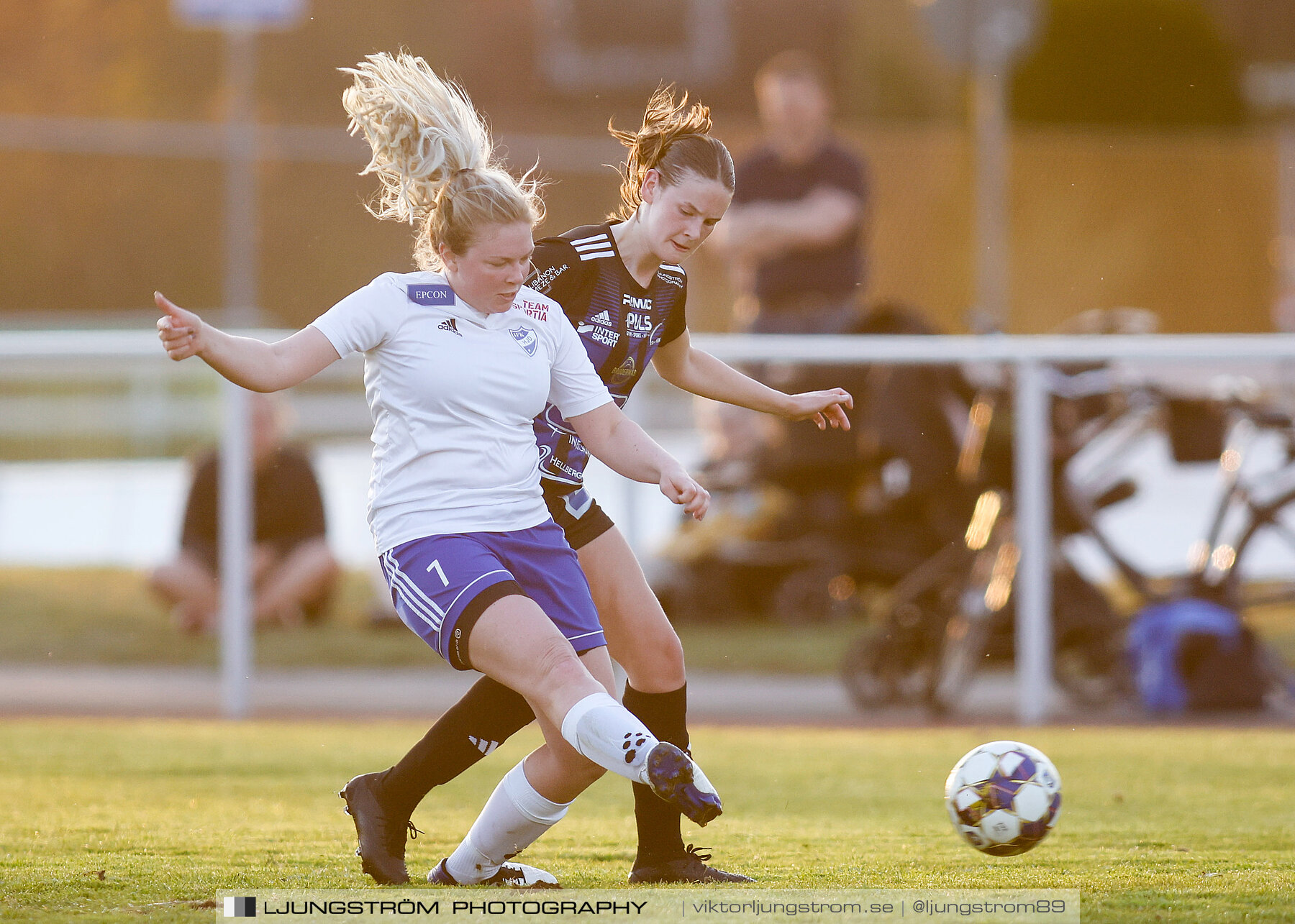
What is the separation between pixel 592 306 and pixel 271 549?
186 inches

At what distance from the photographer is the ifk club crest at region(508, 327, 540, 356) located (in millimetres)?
3379

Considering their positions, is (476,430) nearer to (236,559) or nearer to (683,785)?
(683,785)

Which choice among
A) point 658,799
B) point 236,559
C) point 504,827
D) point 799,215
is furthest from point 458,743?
point 799,215

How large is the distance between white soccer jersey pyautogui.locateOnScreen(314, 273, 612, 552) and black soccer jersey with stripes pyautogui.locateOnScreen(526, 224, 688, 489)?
23cm

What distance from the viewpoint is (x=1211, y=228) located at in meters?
13.5

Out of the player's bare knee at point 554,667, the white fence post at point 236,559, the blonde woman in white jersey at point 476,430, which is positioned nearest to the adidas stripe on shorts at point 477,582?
the blonde woman in white jersey at point 476,430

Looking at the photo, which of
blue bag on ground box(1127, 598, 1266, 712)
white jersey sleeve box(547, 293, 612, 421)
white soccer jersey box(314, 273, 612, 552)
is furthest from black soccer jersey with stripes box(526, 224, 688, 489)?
blue bag on ground box(1127, 598, 1266, 712)

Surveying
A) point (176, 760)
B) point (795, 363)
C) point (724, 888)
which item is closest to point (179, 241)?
point (795, 363)

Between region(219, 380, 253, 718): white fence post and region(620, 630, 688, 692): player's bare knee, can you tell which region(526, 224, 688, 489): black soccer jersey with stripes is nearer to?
region(620, 630, 688, 692): player's bare knee

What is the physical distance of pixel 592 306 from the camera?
3.64 m

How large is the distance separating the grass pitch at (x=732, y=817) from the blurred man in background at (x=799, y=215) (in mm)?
2582

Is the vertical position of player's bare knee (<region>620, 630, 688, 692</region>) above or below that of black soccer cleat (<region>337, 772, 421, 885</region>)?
above

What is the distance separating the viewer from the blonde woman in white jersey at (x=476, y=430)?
316cm

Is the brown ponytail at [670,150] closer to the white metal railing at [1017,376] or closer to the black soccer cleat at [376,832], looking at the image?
the black soccer cleat at [376,832]
